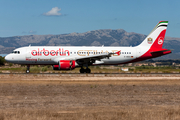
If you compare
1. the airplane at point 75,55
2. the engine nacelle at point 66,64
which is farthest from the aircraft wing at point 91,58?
the engine nacelle at point 66,64

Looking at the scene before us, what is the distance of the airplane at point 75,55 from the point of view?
38156 mm

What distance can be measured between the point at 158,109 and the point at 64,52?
26927mm

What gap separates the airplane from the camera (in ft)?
125

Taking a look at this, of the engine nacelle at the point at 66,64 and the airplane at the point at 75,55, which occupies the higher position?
the airplane at the point at 75,55

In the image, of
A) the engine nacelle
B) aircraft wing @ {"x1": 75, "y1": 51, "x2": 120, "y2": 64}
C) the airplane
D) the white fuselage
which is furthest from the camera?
the white fuselage

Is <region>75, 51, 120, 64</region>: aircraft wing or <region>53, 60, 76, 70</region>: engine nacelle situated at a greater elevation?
<region>75, 51, 120, 64</region>: aircraft wing

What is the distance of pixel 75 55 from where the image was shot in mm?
39812

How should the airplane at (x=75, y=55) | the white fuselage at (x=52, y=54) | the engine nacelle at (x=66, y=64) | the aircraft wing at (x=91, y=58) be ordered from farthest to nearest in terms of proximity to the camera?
the white fuselage at (x=52, y=54), the airplane at (x=75, y=55), the aircraft wing at (x=91, y=58), the engine nacelle at (x=66, y=64)

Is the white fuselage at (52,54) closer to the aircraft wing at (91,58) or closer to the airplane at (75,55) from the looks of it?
the airplane at (75,55)

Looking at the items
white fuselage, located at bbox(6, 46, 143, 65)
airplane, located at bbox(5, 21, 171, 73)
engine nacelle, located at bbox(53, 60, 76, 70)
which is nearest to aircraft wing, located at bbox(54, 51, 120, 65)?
airplane, located at bbox(5, 21, 171, 73)

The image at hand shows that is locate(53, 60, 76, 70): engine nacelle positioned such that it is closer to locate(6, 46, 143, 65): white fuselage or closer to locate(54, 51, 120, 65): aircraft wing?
locate(54, 51, 120, 65): aircraft wing

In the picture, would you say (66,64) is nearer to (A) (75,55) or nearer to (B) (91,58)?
(A) (75,55)

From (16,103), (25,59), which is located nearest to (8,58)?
(25,59)

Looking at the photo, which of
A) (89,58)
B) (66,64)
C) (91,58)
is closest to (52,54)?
(66,64)
